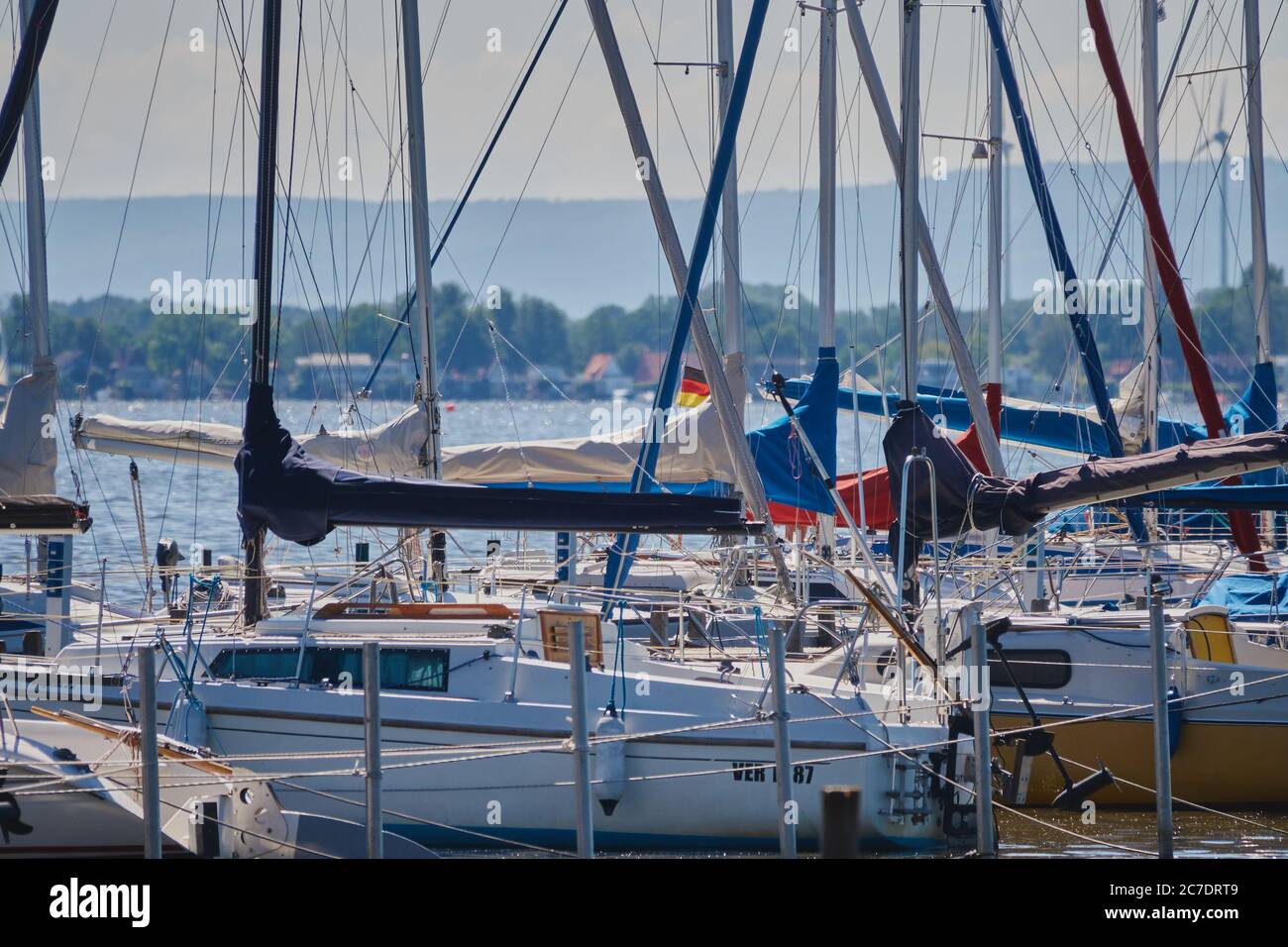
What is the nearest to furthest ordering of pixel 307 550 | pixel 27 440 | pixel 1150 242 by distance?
pixel 27 440, pixel 1150 242, pixel 307 550

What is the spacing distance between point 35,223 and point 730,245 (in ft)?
26.4

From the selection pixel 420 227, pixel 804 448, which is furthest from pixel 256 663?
pixel 804 448

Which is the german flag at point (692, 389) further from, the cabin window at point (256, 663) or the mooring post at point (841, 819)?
the mooring post at point (841, 819)

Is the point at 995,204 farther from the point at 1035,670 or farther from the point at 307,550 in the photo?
the point at 307,550

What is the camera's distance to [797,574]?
17.0 m

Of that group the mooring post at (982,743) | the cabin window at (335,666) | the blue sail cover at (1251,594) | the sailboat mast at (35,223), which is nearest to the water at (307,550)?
the mooring post at (982,743)

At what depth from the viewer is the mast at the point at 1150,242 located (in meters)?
21.4

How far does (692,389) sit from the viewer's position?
22953 millimetres

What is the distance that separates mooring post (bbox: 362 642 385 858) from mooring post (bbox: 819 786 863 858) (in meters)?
3.82

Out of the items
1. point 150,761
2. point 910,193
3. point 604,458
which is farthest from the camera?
point 604,458

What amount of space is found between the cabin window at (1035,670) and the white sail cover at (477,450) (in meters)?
3.21

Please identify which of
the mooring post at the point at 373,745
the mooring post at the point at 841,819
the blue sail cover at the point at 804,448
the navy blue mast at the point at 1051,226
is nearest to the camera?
the mooring post at the point at 841,819
